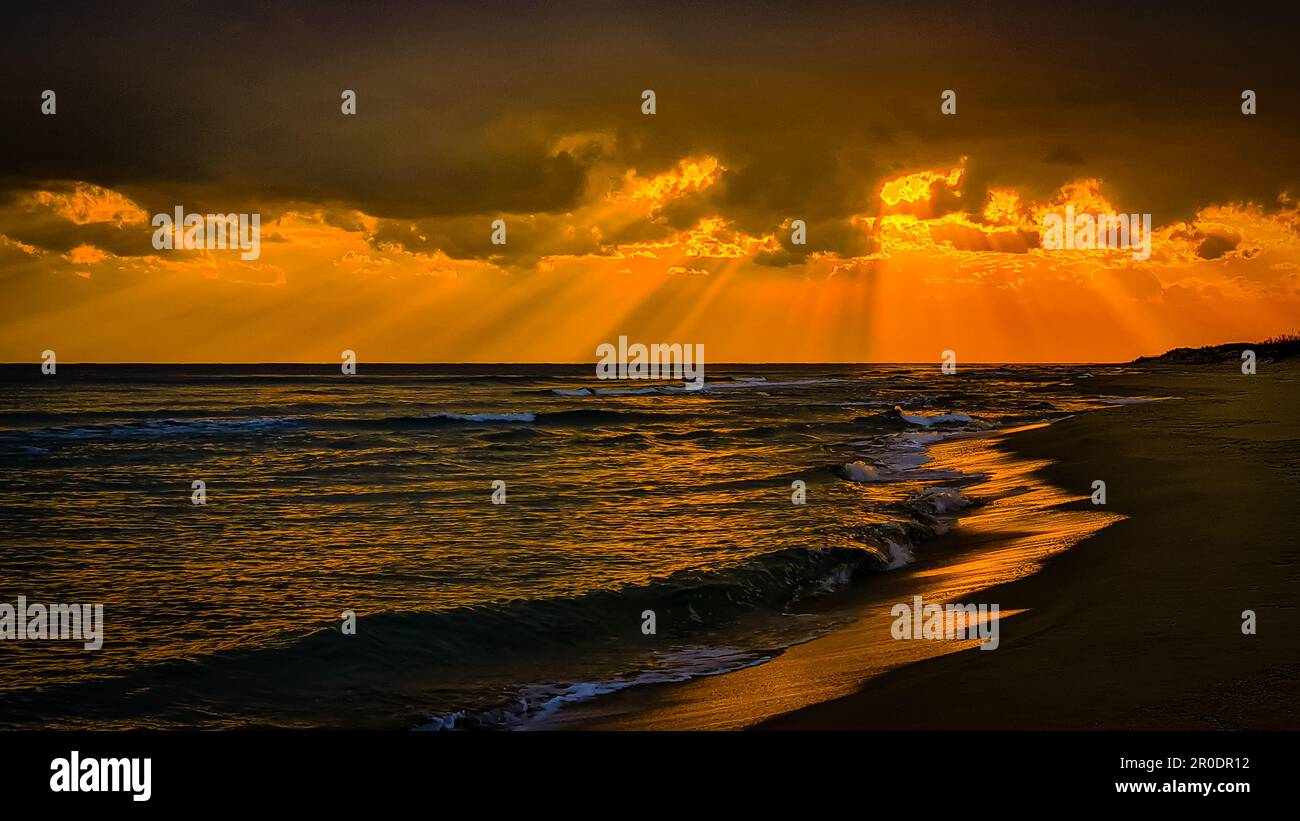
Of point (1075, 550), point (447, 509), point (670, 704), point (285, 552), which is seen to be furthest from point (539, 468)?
point (670, 704)

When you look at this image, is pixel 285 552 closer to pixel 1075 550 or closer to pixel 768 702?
pixel 768 702

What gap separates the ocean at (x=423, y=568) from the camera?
963 centimetres

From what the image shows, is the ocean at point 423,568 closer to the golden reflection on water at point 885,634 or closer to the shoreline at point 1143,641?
the golden reflection on water at point 885,634

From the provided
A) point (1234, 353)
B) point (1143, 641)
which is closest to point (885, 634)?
point (1143, 641)

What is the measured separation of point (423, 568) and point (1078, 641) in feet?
31.1

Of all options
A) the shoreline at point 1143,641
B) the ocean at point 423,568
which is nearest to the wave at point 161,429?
the ocean at point 423,568

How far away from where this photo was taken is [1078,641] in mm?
8633

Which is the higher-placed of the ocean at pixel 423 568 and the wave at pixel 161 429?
the wave at pixel 161 429

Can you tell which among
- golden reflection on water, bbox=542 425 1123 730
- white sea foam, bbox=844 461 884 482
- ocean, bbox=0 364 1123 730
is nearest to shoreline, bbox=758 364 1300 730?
golden reflection on water, bbox=542 425 1123 730

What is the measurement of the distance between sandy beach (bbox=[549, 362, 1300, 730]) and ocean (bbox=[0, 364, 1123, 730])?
1.00m

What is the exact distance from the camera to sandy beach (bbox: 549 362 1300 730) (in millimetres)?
6766

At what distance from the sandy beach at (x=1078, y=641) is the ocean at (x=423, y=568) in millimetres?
999

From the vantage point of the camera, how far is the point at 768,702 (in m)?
8.45
